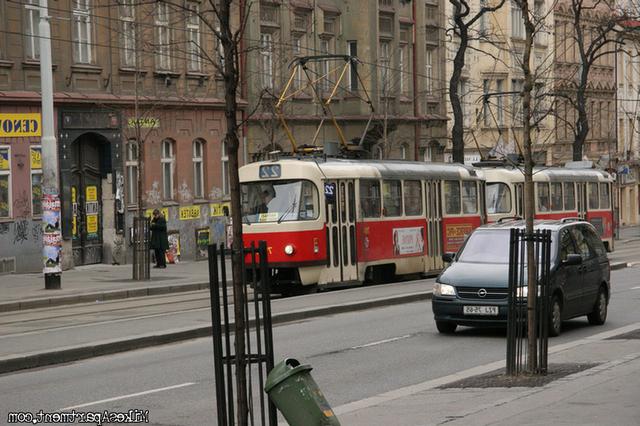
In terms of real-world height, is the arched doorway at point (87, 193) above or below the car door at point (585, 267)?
above

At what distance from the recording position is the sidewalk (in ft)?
35.3

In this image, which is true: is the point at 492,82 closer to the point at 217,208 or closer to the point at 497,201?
the point at 217,208

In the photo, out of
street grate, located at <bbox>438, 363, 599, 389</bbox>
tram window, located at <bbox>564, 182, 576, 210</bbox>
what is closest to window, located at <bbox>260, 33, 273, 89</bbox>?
tram window, located at <bbox>564, 182, 576, 210</bbox>

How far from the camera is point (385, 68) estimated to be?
5378 centimetres

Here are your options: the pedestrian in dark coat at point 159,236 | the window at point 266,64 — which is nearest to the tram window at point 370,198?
the pedestrian in dark coat at point 159,236

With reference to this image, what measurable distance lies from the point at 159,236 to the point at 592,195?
16.8 m

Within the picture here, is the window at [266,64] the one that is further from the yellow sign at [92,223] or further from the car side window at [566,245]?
the car side window at [566,245]

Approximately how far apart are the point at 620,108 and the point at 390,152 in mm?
35476

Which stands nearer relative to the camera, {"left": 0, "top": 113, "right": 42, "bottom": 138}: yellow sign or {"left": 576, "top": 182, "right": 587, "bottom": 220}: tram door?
{"left": 0, "top": 113, "right": 42, "bottom": 138}: yellow sign

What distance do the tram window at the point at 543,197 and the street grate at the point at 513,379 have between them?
28.2 meters

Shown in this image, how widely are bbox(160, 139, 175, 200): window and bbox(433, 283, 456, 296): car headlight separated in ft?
77.1

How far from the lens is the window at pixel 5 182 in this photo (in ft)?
114

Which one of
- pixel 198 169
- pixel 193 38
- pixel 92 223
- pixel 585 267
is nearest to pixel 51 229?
pixel 92 223

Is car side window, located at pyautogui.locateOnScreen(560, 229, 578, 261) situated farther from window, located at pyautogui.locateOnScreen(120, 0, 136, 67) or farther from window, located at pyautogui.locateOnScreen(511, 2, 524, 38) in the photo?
window, located at pyautogui.locateOnScreen(511, 2, 524, 38)
